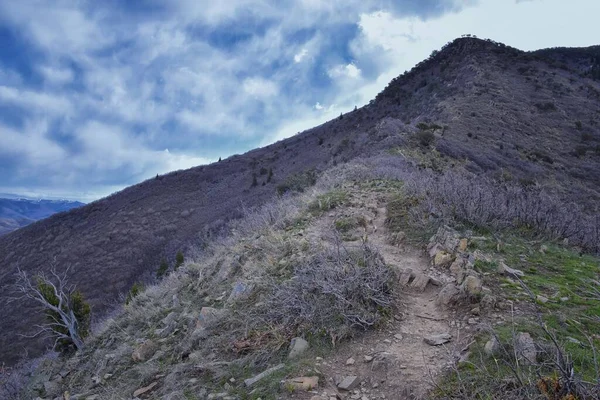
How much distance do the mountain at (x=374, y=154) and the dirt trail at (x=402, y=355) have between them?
35.3ft

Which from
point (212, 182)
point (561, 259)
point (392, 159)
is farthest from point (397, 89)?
point (561, 259)

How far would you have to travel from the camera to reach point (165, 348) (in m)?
4.93

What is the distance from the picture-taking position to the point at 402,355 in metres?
3.31

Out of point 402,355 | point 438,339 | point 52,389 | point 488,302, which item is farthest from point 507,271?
point 52,389

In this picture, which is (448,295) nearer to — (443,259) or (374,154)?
(443,259)

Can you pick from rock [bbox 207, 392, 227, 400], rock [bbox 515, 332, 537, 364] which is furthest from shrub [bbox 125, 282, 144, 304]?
rock [bbox 515, 332, 537, 364]

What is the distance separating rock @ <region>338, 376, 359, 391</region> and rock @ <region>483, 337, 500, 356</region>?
3.50 ft

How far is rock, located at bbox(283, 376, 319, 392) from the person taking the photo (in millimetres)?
3082

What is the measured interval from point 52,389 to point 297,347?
4.67 meters

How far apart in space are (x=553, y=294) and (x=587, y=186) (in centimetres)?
1847

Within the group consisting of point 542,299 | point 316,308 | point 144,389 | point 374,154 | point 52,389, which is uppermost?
point 374,154

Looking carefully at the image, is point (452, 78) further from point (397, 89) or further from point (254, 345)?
point (254, 345)

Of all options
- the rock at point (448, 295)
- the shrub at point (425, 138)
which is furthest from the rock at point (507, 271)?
the shrub at point (425, 138)

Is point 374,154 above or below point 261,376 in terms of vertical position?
above
